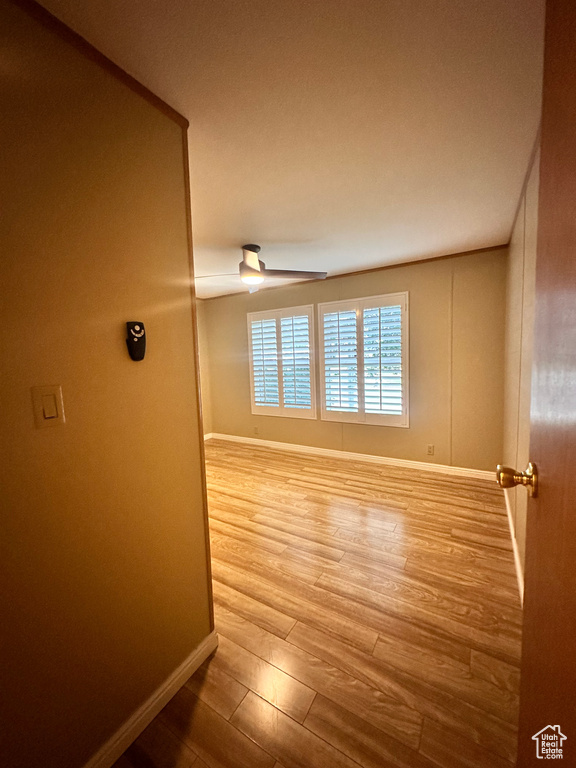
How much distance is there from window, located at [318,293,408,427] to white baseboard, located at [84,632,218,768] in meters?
2.77

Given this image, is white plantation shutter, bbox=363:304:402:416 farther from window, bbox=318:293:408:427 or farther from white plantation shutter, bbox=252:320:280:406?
white plantation shutter, bbox=252:320:280:406

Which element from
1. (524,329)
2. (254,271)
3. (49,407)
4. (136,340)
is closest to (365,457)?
(524,329)

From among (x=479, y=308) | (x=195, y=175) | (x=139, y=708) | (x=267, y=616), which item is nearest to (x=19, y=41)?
(x=195, y=175)

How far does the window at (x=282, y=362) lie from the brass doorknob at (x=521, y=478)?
3.29 meters

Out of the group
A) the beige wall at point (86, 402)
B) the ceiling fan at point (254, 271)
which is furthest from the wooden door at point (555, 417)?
the ceiling fan at point (254, 271)

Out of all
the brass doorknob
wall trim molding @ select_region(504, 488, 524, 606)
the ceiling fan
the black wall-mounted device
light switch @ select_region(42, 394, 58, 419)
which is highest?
the ceiling fan

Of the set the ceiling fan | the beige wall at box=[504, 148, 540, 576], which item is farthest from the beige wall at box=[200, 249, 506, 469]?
the ceiling fan

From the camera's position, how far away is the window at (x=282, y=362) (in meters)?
4.02

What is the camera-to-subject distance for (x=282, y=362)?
423cm

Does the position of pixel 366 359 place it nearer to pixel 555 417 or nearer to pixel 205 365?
pixel 205 365

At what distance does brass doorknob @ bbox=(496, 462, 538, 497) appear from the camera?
2.19 ft

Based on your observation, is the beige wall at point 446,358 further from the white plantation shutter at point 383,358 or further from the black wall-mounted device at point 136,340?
the black wall-mounted device at point 136,340

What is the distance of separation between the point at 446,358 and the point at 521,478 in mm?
2823

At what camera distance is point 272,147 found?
57.2 inches
